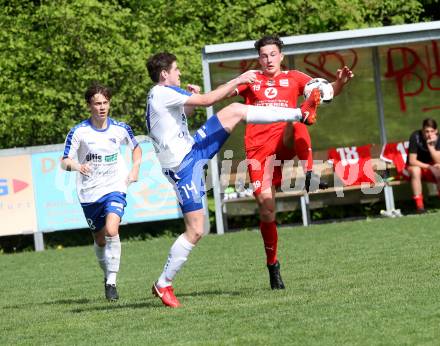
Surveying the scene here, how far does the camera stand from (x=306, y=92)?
9070 mm

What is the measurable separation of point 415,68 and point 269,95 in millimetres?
9473

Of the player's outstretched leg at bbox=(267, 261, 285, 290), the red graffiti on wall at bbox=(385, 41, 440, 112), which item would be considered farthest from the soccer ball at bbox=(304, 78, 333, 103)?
the red graffiti on wall at bbox=(385, 41, 440, 112)

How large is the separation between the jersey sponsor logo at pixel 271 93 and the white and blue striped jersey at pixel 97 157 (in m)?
1.41

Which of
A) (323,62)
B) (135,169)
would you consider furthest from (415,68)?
(135,169)

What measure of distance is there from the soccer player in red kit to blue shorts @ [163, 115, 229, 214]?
1.06 m

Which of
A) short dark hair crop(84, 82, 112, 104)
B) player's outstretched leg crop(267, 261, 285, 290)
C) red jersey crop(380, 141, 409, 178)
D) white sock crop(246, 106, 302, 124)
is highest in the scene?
short dark hair crop(84, 82, 112, 104)

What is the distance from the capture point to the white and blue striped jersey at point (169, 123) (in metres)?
8.04

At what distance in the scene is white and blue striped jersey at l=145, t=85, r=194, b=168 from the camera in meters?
8.04

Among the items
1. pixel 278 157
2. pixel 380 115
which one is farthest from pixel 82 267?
pixel 380 115

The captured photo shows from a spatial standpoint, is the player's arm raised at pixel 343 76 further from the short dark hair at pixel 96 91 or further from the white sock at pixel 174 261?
the short dark hair at pixel 96 91

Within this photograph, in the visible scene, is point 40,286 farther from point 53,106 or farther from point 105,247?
point 53,106

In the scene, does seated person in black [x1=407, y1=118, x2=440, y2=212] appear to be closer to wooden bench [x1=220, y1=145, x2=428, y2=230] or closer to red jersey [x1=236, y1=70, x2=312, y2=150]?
wooden bench [x1=220, y1=145, x2=428, y2=230]

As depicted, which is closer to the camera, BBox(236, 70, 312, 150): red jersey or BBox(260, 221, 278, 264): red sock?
BBox(260, 221, 278, 264): red sock

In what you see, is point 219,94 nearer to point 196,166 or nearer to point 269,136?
point 196,166
